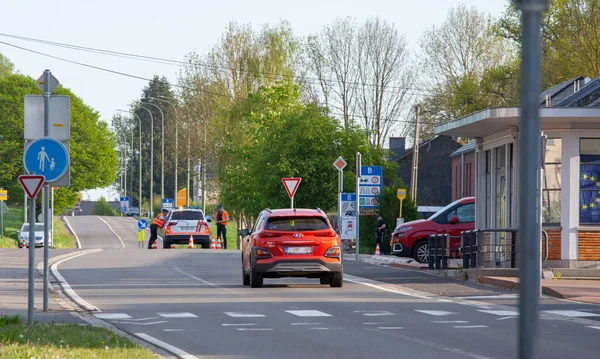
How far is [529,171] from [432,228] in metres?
30.3

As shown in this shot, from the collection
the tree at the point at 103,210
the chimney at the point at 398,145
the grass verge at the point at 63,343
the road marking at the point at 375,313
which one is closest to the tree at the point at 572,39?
the chimney at the point at 398,145

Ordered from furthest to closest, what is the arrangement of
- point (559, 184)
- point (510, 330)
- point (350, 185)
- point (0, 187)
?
point (0, 187)
point (350, 185)
point (559, 184)
point (510, 330)

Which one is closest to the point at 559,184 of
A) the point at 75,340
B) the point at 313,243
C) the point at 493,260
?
the point at 493,260

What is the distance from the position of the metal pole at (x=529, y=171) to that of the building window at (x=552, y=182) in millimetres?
23480

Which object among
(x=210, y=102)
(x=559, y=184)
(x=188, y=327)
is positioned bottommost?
(x=188, y=327)

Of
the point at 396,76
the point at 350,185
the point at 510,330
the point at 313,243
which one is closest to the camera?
the point at 510,330

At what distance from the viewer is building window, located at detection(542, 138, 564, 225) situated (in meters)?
27.0

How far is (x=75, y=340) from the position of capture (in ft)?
38.5

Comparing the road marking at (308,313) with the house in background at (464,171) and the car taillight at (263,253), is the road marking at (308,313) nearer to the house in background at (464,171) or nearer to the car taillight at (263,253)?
the car taillight at (263,253)

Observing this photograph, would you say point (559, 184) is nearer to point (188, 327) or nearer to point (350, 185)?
point (188, 327)

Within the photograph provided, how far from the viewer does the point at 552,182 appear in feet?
89.1

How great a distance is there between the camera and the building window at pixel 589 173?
26.8 meters

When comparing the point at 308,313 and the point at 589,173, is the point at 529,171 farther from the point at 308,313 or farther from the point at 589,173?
the point at 589,173

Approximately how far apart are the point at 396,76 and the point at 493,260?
44980 millimetres
